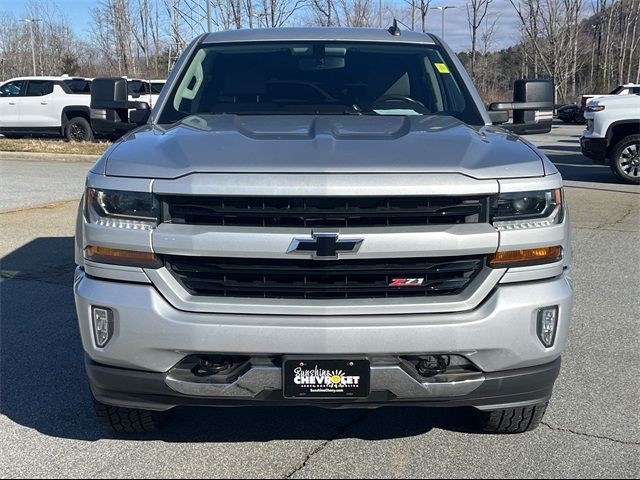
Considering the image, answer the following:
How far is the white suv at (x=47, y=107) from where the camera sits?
65.4ft

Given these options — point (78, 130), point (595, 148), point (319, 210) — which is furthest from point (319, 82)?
point (78, 130)

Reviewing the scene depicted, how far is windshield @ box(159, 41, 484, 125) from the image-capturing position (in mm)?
4355

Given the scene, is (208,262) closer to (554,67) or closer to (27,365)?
(27,365)

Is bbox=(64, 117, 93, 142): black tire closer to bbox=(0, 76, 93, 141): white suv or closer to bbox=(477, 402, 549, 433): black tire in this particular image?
bbox=(0, 76, 93, 141): white suv

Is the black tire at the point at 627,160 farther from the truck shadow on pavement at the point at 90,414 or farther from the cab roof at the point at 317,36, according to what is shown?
the truck shadow on pavement at the point at 90,414

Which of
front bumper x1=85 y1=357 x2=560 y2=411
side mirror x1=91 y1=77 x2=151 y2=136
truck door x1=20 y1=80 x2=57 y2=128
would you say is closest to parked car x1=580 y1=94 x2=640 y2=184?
side mirror x1=91 y1=77 x2=151 y2=136

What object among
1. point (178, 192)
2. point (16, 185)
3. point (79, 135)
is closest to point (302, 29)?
point (178, 192)

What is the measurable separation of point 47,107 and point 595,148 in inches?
557

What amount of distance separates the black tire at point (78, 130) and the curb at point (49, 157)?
259 centimetres

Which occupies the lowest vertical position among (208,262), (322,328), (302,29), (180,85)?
(322,328)

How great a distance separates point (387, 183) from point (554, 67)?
139 feet

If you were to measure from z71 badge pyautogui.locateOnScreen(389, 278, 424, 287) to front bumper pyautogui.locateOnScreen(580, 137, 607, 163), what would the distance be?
11.3 metres

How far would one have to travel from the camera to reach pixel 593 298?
19.7ft

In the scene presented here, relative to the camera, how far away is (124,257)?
2.93 m
